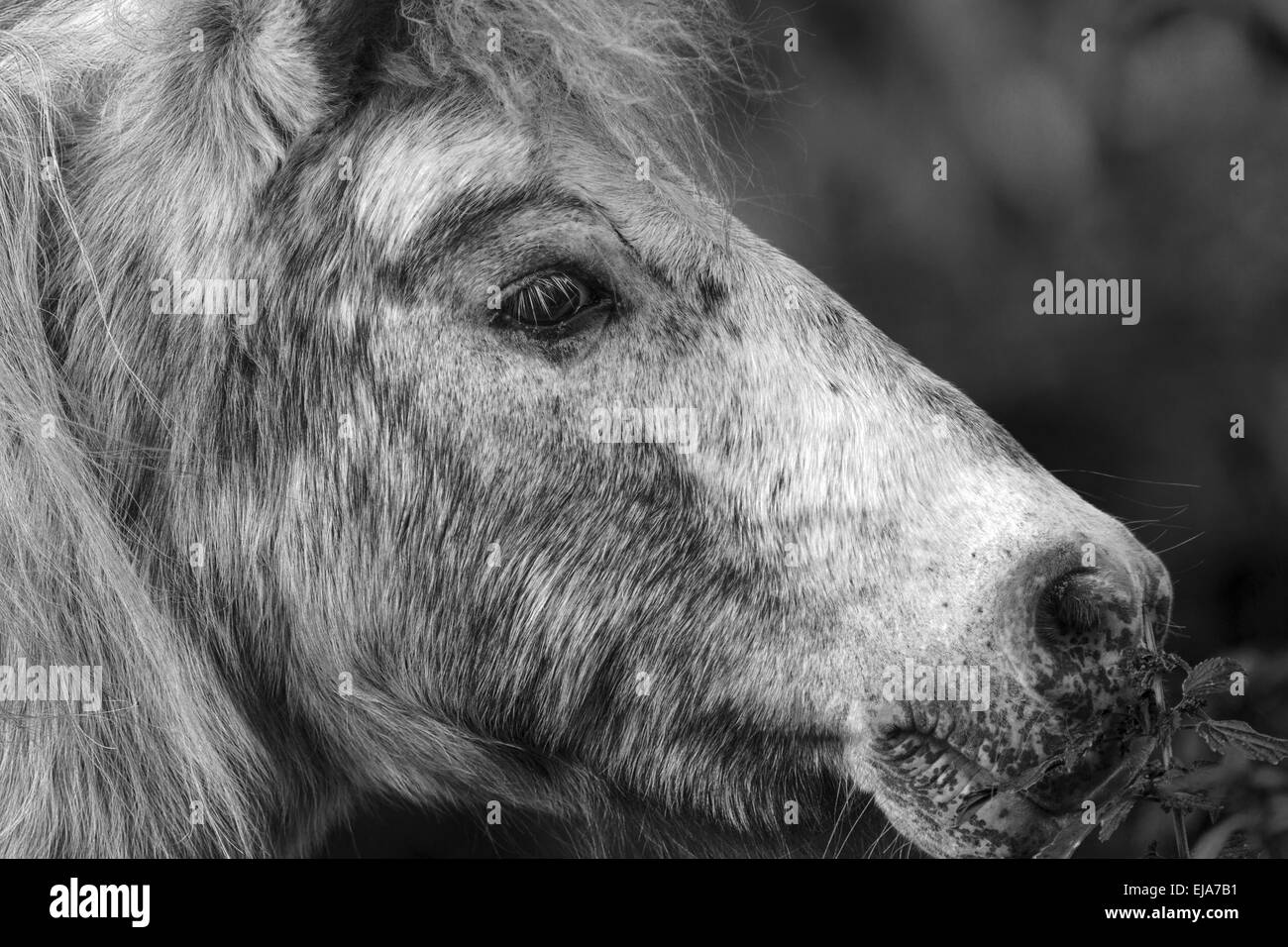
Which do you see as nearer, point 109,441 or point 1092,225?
point 109,441

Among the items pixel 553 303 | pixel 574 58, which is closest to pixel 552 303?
pixel 553 303

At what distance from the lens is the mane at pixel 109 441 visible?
130 centimetres

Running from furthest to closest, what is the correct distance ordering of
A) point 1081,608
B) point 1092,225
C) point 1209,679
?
point 1092,225, point 1209,679, point 1081,608

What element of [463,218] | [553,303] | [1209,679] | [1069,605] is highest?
[463,218]

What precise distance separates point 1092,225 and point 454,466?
1329 mm

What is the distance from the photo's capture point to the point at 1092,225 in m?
2.03

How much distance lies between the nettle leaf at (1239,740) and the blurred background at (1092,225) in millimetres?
560

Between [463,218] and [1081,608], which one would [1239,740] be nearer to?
[1081,608]

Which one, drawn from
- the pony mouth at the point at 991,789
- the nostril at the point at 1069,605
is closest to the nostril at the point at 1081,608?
the nostril at the point at 1069,605

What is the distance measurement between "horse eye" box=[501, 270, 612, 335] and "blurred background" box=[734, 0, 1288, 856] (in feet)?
2.23

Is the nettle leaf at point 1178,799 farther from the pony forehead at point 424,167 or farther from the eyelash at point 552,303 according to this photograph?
the pony forehead at point 424,167

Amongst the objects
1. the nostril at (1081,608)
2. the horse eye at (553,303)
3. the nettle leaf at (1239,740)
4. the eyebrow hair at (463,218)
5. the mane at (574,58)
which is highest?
the mane at (574,58)

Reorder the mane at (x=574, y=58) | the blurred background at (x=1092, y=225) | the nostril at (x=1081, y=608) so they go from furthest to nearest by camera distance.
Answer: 1. the blurred background at (x=1092, y=225)
2. the mane at (x=574, y=58)
3. the nostril at (x=1081, y=608)
